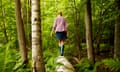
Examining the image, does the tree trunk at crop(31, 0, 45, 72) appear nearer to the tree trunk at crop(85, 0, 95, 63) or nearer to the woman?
the tree trunk at crop(85, 0, 95, 63)

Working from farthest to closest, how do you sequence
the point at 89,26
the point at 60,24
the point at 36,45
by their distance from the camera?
the point at 60,24 < the point at 89,26 < the point at 36,45

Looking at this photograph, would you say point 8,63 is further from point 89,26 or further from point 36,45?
point 89,26

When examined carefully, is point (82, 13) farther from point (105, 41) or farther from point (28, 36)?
point (28, 36)

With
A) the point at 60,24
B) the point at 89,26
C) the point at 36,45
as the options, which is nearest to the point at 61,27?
the point at 60,24

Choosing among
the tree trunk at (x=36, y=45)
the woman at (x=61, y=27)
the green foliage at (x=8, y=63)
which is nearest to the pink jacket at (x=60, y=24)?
the woman at (x=61, y=27)

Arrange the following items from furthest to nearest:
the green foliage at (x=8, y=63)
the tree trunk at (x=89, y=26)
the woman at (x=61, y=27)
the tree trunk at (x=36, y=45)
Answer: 1. the woman at (x=61, y=27)
2. the tree trunk at (x=89, y=26)
3. the green foliage at (x=8, y=63)
4. the tree trunk at (x=36, y=45)

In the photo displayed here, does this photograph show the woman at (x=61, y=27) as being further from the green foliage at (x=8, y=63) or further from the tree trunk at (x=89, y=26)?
the green foliage at (x=8, y=63)

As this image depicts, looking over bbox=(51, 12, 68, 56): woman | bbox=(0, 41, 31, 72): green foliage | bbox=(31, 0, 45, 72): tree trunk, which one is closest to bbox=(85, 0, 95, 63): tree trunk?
bbox=(51, 12, 68, 56): woman

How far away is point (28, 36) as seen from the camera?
15961 millimetres

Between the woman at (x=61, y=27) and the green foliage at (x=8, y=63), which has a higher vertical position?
the woman at (x=61, y=27)

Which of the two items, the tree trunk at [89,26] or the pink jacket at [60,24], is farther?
the pink jacket at [60,24]

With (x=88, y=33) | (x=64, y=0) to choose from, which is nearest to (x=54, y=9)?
(x=64, y=0)

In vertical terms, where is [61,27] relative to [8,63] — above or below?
above

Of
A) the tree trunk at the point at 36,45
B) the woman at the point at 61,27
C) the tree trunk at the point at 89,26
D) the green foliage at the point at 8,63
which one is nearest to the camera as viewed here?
the tree trunk at the point at 36,45
